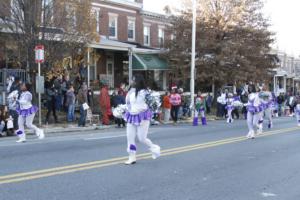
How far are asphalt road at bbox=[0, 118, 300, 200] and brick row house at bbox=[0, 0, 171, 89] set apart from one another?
57.3 ft

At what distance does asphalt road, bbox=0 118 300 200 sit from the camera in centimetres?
792

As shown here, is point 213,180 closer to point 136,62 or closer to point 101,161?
point 101,161

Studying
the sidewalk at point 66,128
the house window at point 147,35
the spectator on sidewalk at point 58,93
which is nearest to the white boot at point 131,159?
the sidewalk at point 66,128

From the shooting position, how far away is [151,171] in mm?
9867

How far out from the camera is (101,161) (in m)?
11.0

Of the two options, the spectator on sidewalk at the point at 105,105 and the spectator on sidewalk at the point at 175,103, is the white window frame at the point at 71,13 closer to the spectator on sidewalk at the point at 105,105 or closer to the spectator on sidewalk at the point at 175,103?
the spectator on sidewalk at the point at 105,105

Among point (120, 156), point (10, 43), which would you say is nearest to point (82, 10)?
point (10, 43)

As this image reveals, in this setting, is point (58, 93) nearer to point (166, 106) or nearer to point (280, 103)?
point (166, 106)

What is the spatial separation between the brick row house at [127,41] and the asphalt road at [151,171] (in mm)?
17472

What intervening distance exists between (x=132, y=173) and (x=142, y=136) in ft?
4.04

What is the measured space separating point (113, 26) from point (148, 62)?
5.16 meters

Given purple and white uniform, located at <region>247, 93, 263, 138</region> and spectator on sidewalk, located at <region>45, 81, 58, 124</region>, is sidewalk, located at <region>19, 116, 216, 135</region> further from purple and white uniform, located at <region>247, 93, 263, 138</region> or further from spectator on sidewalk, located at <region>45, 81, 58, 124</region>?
purple and white uniform, located at <region>247, 93, 263, 138</region>

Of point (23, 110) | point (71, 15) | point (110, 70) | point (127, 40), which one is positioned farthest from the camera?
point (127, 40)

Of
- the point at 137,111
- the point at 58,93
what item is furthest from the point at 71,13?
A: the point at 137,111
